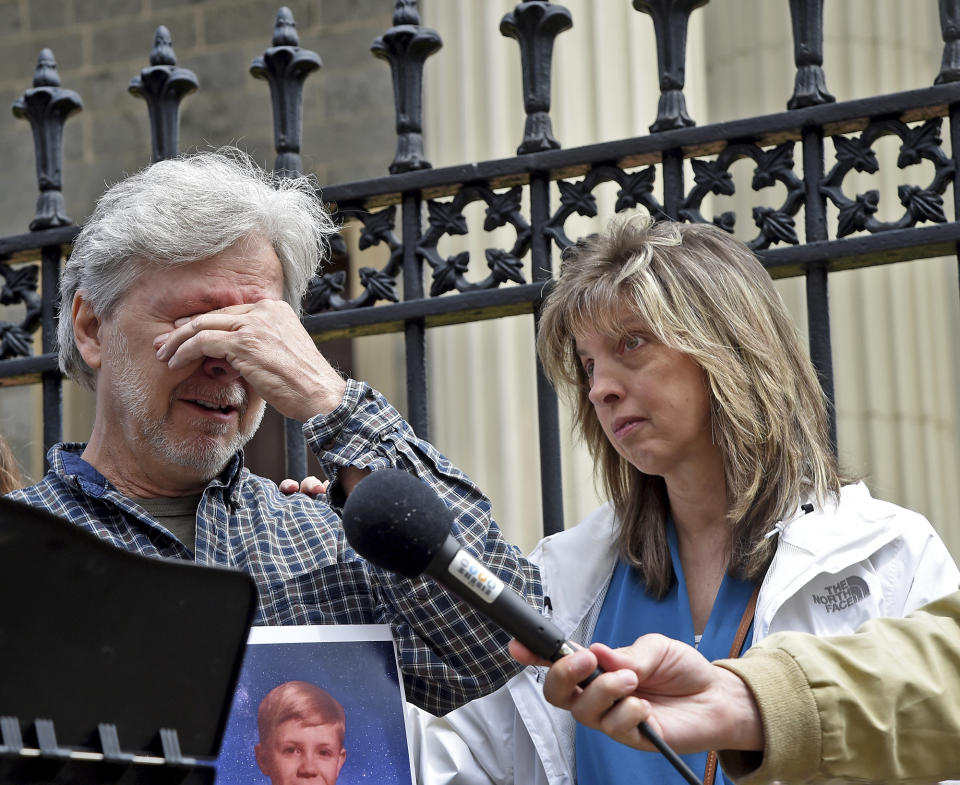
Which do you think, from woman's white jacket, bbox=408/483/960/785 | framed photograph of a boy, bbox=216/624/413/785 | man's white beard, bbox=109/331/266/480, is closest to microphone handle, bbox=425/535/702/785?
framed photograph of a boy, bbox=216/624/413/785

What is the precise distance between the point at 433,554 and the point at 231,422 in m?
1.44

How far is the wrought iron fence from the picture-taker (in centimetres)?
329

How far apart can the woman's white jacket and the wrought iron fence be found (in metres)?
0.28

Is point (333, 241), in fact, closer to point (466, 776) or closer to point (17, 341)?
point (17, 341)

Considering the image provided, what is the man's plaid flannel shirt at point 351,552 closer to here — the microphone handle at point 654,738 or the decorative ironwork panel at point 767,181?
the decorative ironwork panel at point 767,181

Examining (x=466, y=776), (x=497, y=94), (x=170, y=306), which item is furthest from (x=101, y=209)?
(x=497, y=94)

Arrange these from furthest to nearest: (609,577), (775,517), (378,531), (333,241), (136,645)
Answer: (333,241) → (609,577) → (775,517) → (378,531) → (136,645)

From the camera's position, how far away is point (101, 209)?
3420mm

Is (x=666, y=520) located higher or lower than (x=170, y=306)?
lower

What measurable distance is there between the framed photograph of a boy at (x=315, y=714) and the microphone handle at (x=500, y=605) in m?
0.89

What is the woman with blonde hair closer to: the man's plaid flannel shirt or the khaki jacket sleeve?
the man's plaid flannel shirt

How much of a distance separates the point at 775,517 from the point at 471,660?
2.32 feet

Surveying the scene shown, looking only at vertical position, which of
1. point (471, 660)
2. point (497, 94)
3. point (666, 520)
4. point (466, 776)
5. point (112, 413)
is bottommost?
point (466, 776)

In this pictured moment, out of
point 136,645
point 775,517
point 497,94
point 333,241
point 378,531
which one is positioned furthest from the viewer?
point 497,94
